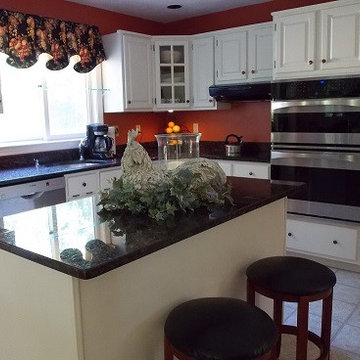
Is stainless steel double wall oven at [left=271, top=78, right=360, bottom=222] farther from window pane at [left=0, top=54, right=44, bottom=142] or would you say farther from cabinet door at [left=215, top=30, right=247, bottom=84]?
window pane at [left=0, top=54, right=44, bottom=142]

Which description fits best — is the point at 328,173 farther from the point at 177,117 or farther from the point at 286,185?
the point at 177,117

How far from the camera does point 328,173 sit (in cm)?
347

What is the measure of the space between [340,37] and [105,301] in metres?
2.88

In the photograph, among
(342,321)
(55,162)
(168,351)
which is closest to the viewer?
(168,351)

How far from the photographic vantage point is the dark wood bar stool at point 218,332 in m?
1.28

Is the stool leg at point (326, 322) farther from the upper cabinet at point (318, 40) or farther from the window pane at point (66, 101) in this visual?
the window pane at point (66, 101)

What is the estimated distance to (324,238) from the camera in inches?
139

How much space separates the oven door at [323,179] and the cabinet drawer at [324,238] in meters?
0.08

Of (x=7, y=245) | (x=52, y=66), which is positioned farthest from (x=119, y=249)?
(x=52, y=66)

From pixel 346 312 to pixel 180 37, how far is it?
321cm

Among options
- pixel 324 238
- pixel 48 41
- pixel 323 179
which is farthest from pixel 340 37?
pixel 48 41

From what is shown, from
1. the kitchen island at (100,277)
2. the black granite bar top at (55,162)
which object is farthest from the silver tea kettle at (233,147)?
the kitchen island at (100,277)

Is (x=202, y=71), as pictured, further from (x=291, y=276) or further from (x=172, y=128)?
(x=291, y=276)

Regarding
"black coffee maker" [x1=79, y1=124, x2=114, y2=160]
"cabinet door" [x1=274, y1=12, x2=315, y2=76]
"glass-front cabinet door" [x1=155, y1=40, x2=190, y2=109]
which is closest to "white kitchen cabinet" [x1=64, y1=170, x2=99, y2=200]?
"black coffee maker" [x1=79, y1=124, x2=114, y2=160]
